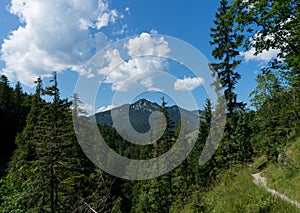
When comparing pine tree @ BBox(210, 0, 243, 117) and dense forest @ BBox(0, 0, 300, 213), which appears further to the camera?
pine tree @ BBox(210, 0, 243, 117)

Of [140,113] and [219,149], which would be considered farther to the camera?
[219,149]

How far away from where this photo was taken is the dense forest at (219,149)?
8.59m

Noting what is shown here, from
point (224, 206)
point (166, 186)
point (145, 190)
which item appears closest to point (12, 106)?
point (145, 190)

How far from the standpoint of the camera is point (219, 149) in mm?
26453

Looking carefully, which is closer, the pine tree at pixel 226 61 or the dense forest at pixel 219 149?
the dense forest at pixel 219 149

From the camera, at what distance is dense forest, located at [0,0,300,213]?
8.59m

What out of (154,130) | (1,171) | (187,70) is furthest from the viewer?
(1,171)

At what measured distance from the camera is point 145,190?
1606 inches

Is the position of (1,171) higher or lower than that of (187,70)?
higher

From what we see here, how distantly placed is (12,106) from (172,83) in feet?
224

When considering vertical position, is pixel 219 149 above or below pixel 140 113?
below

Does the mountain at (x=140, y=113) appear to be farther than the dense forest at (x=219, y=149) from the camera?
Yes

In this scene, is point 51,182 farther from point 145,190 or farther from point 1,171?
point 1,171

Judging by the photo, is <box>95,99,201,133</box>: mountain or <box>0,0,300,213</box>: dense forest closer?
<box>0,0,300,213</box>: dense forest
